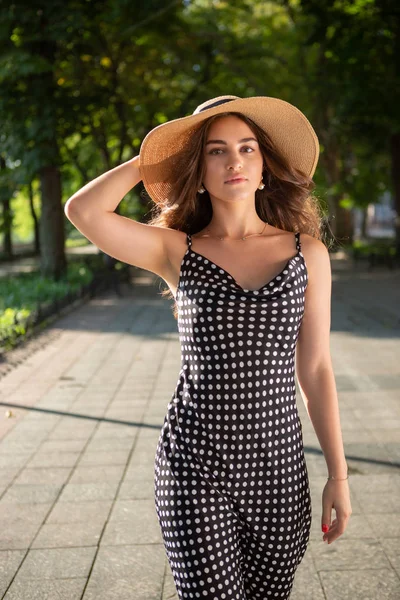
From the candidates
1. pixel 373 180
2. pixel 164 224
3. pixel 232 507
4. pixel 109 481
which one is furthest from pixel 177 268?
pixel 373 180

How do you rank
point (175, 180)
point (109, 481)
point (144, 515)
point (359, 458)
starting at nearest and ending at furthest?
point (175, 180)
point (144, 515)
point (109, 481)
point (359, 458)

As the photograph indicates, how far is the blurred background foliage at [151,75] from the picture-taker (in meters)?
18.2

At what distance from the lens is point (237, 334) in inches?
93.9

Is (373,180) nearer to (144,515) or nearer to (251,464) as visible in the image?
(144,515)

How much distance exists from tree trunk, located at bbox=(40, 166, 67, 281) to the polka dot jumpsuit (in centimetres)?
1815

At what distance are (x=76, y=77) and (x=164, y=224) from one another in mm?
20732

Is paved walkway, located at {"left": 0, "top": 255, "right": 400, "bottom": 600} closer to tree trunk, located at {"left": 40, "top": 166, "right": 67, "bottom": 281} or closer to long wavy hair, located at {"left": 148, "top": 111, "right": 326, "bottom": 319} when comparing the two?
long wavy hair, located at {"left": 148, "top": 111, "right": 326, "bottom": 319}

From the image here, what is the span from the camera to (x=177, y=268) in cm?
263

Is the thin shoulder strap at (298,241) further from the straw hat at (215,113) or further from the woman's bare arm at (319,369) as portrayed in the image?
the straw hat at (215,113)

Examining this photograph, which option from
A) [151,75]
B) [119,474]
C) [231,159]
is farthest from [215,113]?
[151,75]

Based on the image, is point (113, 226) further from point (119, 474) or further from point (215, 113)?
point (119, 474)

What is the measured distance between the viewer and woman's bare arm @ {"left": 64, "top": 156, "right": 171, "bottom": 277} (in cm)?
258

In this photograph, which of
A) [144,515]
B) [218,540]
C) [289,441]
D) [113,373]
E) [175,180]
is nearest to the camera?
[218,540]

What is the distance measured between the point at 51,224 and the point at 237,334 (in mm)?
18588
